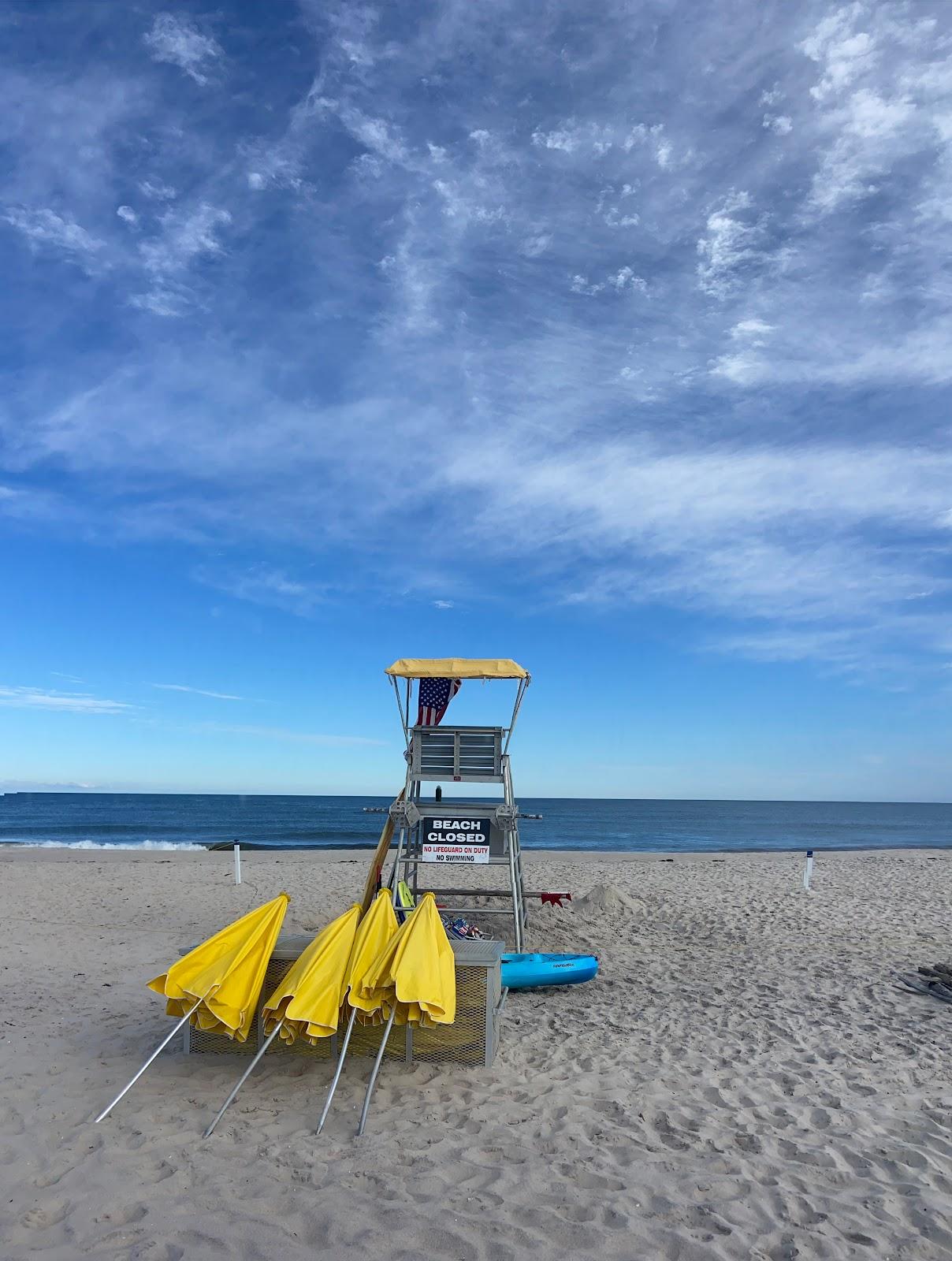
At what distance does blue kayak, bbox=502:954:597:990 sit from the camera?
912 cm

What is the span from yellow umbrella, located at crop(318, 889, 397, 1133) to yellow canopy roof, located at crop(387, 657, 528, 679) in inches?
199

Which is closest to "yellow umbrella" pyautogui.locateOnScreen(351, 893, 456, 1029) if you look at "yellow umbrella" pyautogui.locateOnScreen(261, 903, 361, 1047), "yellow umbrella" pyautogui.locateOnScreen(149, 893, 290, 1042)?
"yellow umbrella" pyautogui.locateOnScreen(261, 903, 361, 1047)

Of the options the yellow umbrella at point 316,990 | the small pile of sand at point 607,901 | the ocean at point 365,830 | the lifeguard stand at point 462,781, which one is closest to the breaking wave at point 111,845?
the ocean at point 365,830

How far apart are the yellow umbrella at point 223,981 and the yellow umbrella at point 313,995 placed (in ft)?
0.65

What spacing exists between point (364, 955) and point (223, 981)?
960mm

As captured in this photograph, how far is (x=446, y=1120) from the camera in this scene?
5.46m

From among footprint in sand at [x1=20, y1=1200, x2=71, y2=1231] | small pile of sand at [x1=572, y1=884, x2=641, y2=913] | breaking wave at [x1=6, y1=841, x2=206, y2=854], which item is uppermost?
small pile of sand at [x1=572, y1=884, x2=641, y2=913]

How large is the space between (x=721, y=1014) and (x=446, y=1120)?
385 cm

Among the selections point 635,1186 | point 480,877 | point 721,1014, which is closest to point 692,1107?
point 635,1186

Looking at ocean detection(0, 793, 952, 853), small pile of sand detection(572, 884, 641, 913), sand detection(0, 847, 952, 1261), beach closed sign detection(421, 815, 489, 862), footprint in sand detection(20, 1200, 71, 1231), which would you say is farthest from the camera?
ocean detection(0, 793, 952, 853)

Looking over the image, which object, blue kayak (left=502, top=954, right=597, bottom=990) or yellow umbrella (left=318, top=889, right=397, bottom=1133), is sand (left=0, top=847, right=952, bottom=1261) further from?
yellow umbrella (left=318, top=889, right=397, bottom=1133)

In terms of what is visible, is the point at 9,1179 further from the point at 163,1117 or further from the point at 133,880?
the point at 133,880

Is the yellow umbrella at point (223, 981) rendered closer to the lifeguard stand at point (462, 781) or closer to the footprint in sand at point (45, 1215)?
the footprint in sand at point (45, 1215)

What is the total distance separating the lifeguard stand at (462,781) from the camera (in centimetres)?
1112
